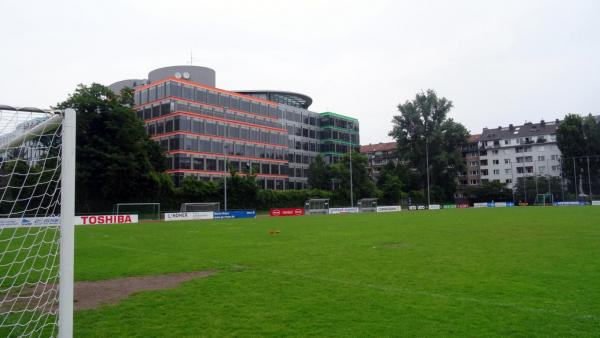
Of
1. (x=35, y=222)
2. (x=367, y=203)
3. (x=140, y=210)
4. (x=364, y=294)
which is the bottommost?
(x=364, y=294)

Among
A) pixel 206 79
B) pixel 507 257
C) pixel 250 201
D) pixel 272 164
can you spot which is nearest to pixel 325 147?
pixel 272 164

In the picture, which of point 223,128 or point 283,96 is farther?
point 283,96

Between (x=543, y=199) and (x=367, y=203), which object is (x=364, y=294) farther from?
(x=543, y=199)

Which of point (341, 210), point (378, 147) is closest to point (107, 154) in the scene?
point (341, 210)

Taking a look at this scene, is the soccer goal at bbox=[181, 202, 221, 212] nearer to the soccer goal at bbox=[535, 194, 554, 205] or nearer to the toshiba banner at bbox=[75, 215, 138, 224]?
the toshiba banner at bbox=[75, 215, 138, 224]

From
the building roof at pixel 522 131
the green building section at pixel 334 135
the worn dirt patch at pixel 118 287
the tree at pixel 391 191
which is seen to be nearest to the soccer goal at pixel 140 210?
the worn dirt patch at pixel 118 287

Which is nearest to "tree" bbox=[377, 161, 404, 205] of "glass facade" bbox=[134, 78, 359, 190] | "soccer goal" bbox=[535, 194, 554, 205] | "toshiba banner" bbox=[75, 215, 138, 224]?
"glass facade" bbox=[134, 78, 359, 190]

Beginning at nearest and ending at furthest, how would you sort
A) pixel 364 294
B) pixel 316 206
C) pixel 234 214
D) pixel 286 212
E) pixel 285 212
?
pixel 364 294 → pixel 234 214 → pixel 285 212 → pixel 286 212 → pixel 316 206

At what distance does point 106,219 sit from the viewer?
43094 mm

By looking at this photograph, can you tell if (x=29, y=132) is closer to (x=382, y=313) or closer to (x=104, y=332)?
(x=104, y=332)

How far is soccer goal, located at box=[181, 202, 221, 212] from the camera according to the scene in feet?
179

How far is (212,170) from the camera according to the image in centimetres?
7225

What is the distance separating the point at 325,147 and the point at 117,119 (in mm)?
55188

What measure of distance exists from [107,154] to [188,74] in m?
31.8
